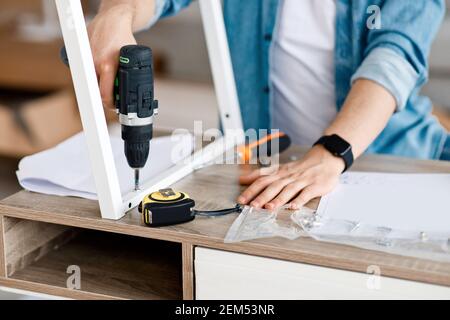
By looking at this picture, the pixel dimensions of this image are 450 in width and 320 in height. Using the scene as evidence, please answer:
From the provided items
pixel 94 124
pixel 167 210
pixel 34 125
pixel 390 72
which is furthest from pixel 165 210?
pixel 34 125

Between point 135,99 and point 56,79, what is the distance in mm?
2442

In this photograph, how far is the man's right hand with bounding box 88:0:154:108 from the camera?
100 centimetres

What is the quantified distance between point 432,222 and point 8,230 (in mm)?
577

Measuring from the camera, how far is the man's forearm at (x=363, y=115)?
1167mm

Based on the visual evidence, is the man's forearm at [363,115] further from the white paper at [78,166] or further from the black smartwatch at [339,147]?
the white paper at [78,166]

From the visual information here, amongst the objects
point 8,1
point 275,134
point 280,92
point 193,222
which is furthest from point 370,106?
point 8,1

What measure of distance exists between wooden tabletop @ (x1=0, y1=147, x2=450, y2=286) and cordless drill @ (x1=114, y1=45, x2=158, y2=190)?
9 centimetres

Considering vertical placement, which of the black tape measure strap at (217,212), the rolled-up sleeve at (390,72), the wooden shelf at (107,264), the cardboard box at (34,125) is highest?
the rolled-up sleeve at (390,72)

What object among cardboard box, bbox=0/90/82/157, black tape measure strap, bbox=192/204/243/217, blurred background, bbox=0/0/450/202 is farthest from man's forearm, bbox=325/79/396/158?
cardboard box, bbox=0/90/82/157

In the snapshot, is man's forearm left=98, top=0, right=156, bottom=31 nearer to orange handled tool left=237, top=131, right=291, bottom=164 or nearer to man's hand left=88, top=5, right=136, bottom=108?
man's hand left=88, top=5, right=136, bottom=108

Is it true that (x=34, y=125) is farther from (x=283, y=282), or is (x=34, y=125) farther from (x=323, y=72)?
(x=283, y=282)

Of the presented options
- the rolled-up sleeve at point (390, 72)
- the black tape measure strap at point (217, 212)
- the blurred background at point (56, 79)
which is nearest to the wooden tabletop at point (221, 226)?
Answer: the black tape measure strap at point (217, 212)

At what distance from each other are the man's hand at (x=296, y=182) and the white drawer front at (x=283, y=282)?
0.44ft
